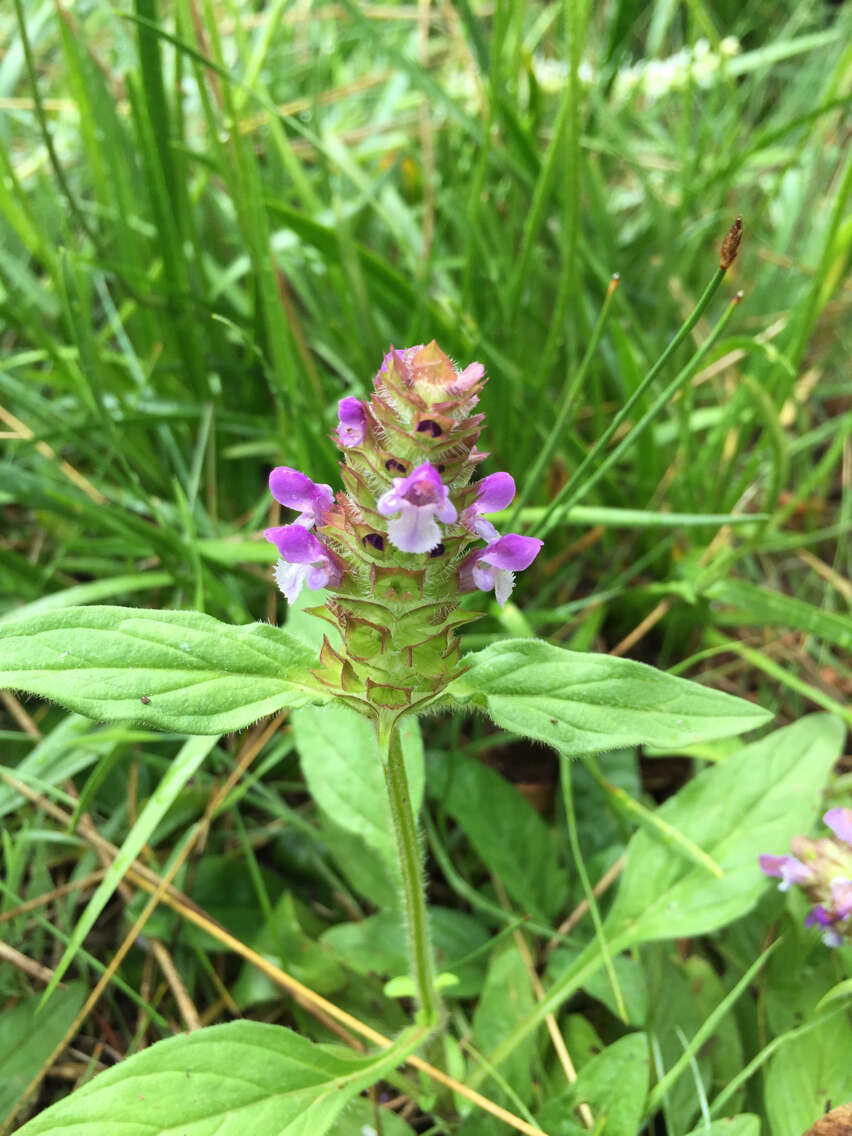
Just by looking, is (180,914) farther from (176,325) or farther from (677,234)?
(677,234)

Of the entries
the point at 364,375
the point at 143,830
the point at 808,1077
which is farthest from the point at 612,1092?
the point at 364,375

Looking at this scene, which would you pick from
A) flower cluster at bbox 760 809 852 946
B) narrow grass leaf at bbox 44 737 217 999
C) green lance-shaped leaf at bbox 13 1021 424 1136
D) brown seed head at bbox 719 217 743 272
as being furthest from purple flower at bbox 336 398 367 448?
flower cluster at bbox 760 809 852 946

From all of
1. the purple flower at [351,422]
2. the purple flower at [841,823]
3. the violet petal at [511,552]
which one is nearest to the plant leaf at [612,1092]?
the purple flower at [841,823]

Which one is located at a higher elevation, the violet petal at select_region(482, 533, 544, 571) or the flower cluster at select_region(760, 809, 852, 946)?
the violet petal at select_region(482, 533, 544, 571)

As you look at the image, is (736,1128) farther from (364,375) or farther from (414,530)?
(364,375)

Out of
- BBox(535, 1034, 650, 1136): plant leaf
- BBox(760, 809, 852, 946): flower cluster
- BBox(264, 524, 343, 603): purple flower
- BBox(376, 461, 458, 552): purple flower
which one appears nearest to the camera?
BBox(376, 461, 458, 552): purple flower

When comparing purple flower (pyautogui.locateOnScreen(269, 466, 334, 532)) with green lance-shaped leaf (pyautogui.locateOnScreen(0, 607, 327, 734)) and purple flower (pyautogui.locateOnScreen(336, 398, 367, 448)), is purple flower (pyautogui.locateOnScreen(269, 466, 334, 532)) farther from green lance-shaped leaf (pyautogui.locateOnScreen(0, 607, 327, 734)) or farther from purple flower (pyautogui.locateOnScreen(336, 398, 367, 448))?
green lance-shaped leaf (pyautogui.locateOnScreen(0, 607, 327, 734))

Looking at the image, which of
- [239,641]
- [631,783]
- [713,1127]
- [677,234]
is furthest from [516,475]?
[713,1127]
